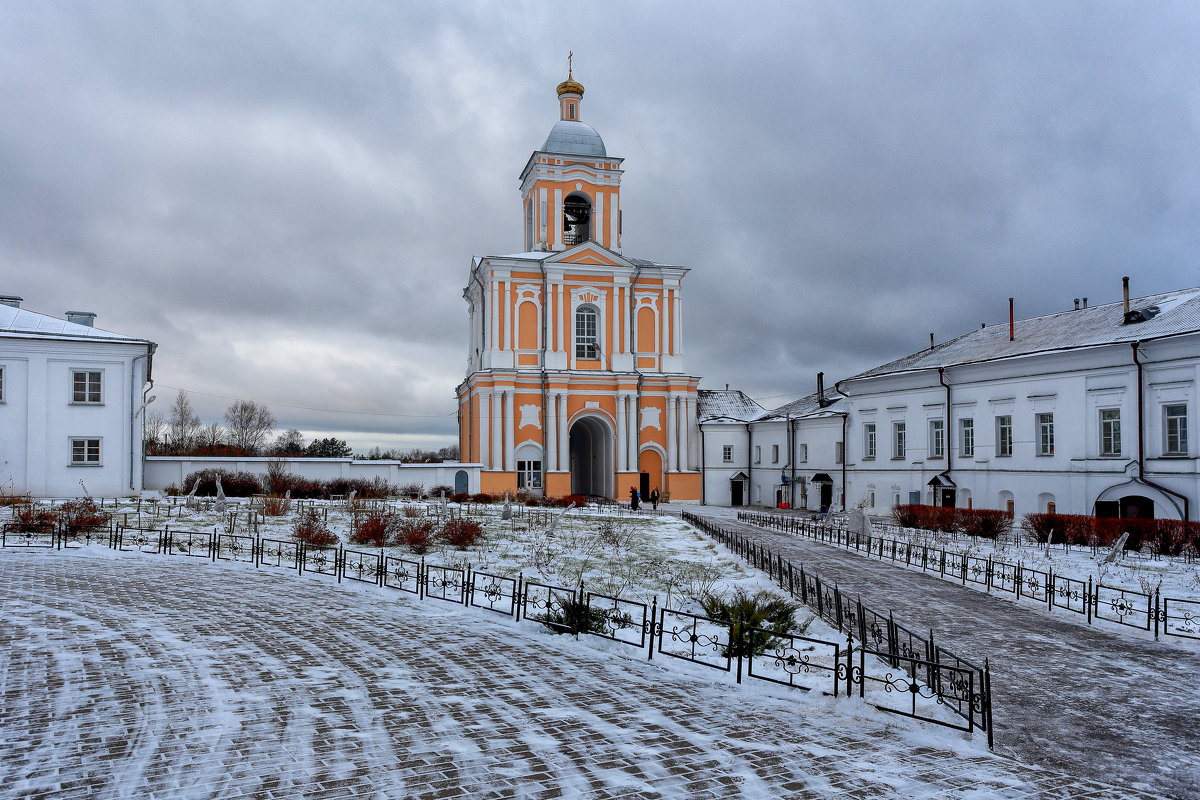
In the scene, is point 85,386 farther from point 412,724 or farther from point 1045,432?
point 1045,432

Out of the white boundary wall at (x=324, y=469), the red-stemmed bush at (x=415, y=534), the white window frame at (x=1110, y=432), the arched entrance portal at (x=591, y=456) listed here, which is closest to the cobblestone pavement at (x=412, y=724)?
the red-stemmed bush at (x=415, y=534)

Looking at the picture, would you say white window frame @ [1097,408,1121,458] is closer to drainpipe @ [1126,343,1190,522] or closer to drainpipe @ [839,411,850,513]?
drainpipe @ [1126,343,1190,522]

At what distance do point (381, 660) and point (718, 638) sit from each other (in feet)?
13.6

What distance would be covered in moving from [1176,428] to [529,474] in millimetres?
28043

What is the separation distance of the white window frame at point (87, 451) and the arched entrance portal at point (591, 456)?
75.4ft

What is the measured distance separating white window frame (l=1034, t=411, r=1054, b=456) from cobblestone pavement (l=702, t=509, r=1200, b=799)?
1610 cm

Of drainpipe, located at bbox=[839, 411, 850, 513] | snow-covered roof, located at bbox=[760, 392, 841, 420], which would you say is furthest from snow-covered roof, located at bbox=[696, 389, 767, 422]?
drainpipe, located at bbox=[839, 411, 850, 513]

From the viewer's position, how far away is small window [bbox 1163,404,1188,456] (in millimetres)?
24391

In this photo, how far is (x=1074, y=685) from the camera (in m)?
9.15

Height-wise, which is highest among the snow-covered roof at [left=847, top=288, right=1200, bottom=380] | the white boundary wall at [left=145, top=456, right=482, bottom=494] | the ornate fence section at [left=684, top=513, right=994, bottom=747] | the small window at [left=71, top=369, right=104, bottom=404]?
the snow-covered roof at [left=847, top=288, right=1200, bottom=380]

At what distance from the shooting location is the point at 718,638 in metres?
10.6

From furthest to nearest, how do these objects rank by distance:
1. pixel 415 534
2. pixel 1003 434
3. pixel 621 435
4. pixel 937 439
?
pixel 621 435 → pixel 937 439 → pixel 1003 434 → pixel 415 534

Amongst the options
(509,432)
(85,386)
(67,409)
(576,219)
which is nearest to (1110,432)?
(509,432)

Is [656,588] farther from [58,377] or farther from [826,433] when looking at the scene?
[826,433]
